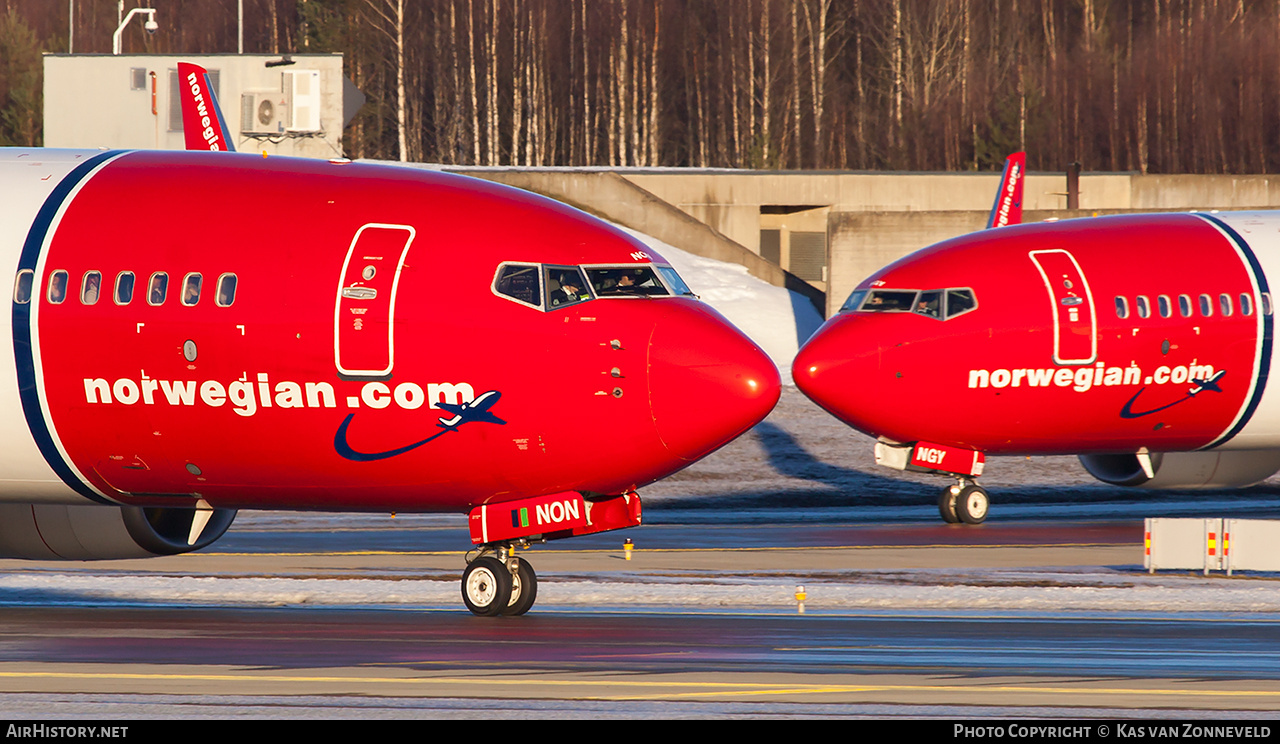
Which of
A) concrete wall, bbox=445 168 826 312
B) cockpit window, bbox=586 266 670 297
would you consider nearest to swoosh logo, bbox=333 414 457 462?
cockpit window, bbox=586 266 670 297

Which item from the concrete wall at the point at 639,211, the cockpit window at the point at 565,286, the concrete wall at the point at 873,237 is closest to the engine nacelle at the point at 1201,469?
the cockpit window at the point at 565,286

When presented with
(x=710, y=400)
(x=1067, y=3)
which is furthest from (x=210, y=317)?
(x=1067, y=3)

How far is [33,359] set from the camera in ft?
59.3

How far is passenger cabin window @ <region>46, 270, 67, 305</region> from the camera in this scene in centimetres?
1806

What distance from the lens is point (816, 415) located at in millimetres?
42062

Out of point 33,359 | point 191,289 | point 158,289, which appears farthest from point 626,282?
point 33,359

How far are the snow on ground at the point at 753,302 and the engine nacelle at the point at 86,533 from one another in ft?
105

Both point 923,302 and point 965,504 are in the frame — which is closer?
point 923,302

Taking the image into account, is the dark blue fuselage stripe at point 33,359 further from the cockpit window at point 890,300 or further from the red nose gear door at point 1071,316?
the red nose gear door at point 1071,316

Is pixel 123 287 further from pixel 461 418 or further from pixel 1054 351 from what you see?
pixel 1054 351

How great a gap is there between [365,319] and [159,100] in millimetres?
44374

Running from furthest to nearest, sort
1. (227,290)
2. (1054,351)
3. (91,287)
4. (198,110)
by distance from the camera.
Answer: (198,110) → (1054,351) → (91,287) → (227,290)

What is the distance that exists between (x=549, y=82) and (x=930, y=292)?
218ft

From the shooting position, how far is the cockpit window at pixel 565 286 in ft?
58.6
